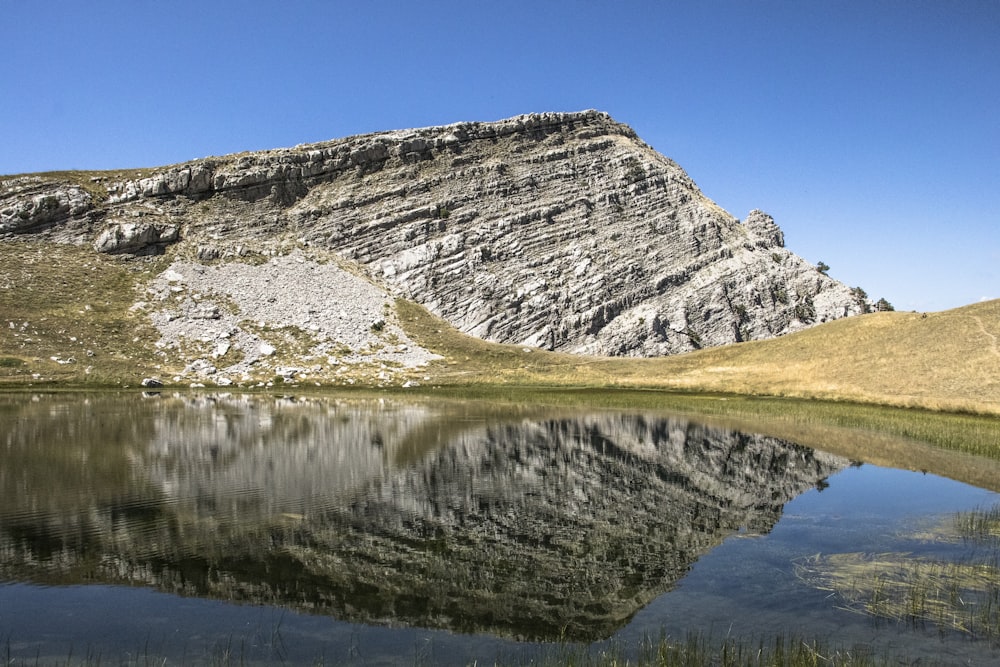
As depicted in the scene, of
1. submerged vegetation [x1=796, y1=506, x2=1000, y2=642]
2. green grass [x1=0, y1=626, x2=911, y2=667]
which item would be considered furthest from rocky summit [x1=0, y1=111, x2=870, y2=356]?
green grass [x1=0, y1=626, x2=911, y2=667]

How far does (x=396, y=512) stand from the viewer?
2200 cm

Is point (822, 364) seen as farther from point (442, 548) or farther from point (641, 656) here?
Answer: point (641, 656)

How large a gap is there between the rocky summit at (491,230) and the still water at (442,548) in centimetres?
8172

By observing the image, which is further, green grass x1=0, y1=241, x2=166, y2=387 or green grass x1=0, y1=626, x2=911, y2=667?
green grass x1=0, y1=241, x2=166, y2=387

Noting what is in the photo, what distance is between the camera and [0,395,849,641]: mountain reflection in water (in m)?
14.9

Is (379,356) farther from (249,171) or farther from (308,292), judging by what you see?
(249,171)

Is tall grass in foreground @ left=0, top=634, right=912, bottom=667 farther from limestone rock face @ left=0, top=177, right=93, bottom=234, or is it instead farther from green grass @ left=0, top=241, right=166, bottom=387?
limestone rock face @ left=0, top=177, right=93, bottom=234

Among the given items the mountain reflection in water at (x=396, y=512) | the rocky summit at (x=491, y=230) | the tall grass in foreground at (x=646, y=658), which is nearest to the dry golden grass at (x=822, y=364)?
the rocky summit at (x=491, y=230)

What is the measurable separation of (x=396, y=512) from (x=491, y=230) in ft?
367

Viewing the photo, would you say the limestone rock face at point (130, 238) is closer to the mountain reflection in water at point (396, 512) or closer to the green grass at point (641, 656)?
the mountain reflection in water at point (396, 512)

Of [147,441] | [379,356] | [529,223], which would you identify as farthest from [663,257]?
[147,441]

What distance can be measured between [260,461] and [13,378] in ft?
209

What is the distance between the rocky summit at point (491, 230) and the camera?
118000 millimetres

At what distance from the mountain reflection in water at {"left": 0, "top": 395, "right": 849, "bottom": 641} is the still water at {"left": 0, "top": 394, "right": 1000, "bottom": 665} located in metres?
0.10
